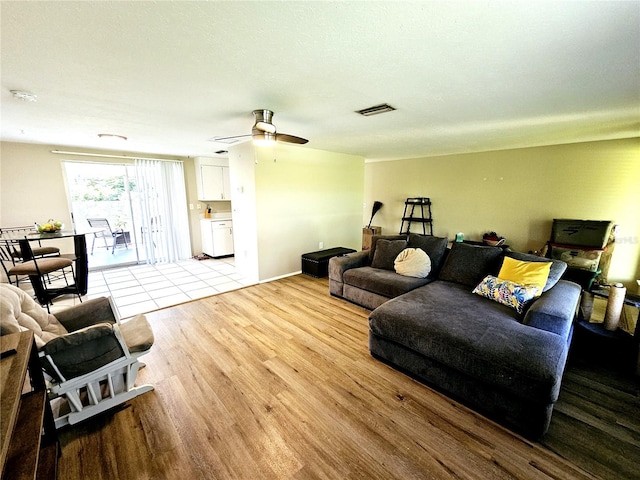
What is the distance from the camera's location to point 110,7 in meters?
1.13

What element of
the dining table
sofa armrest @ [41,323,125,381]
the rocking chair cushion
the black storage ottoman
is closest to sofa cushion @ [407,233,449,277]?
the black storage ottoman

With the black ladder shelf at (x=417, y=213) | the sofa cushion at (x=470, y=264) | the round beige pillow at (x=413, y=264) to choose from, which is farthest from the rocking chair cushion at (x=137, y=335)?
the black ladder shelf at (x=417, y=213)

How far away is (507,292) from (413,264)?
1.04 meters

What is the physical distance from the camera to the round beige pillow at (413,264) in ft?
10.3

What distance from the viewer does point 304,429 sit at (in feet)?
5.40

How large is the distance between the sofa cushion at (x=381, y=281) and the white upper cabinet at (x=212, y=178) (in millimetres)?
4072

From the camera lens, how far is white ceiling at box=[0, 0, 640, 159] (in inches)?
46.8

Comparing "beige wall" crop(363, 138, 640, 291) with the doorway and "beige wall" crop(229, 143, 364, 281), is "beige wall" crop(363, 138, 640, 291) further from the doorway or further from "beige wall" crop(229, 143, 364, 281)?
the doorway

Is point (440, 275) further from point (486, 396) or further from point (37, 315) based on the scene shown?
point (37, 315)

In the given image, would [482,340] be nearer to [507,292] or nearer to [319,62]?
[507,292]

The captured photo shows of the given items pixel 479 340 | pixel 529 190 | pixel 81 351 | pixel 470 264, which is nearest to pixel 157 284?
pixel 81 351

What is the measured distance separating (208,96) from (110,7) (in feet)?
3.40

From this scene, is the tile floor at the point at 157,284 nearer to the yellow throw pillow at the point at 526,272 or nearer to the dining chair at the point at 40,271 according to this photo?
the dining chair at the point at 40,271

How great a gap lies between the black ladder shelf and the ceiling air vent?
4.13m
